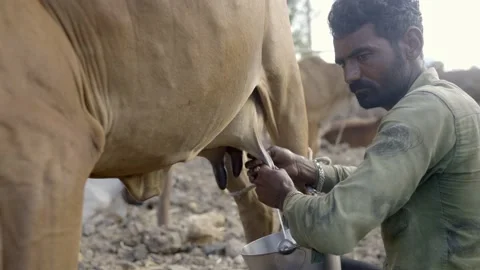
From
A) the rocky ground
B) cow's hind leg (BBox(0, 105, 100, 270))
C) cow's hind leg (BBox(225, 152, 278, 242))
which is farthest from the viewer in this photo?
the rocky ground

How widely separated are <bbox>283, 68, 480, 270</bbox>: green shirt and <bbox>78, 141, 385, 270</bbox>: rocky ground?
224 cm

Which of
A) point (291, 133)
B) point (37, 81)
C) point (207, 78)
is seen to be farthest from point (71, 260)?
point (291, 133)

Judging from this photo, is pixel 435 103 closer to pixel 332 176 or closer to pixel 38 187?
pixel 332 176

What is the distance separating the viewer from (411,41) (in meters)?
1.96

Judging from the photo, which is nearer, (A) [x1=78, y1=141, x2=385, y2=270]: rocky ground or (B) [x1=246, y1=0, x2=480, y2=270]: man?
(B) [x1=246, y1=0, x2=480, y2=270]: man

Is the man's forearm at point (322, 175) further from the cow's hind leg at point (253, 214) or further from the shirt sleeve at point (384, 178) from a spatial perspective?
the cow's hind leg at point (253, 214)

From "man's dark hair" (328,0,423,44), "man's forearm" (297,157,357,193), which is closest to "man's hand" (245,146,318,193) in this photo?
"man's forearm" (297,157,357,193)

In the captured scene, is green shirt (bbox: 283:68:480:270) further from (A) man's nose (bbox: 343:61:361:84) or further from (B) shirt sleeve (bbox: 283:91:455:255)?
(A) man's nose (bbox: 343:61:361:84)

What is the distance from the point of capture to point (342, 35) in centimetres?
201

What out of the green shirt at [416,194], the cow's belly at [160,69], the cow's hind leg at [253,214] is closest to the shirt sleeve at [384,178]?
the green shirt at [416,194]

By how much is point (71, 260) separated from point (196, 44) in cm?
84

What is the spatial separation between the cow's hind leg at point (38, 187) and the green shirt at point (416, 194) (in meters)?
0.60

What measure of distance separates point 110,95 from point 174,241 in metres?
2.46

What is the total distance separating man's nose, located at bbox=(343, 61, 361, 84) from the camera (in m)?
1.97
